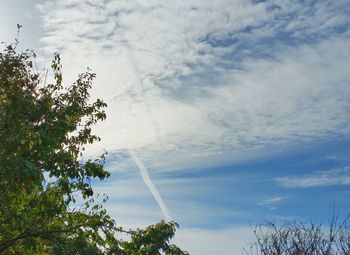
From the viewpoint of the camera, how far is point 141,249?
19422 mm

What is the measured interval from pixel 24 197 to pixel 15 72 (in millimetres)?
5868

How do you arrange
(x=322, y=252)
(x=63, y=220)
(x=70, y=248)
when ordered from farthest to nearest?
(x=322, y=252), (x=63, y=220), (x=70, y=248)

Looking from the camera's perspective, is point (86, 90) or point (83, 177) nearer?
point (83, 177)

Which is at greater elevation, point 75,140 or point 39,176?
point 75,140

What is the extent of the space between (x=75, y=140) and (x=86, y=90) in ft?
8.45

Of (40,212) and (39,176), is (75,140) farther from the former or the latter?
(39,176)

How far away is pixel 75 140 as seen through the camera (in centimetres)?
2392

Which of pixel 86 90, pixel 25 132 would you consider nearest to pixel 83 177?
pixel 25 132

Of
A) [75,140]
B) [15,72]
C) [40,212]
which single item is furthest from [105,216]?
[15,72]

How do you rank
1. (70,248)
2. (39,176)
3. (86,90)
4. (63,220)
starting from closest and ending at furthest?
(39,176)
(70,248)
(63,220)
(86,90)

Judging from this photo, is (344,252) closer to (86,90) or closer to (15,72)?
(86,90)

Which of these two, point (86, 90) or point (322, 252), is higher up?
point (86, 90)

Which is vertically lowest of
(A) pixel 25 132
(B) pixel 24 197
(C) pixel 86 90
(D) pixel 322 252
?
(B) pixel 24 197

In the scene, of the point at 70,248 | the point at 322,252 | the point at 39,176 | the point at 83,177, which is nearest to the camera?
the point at 39,176
